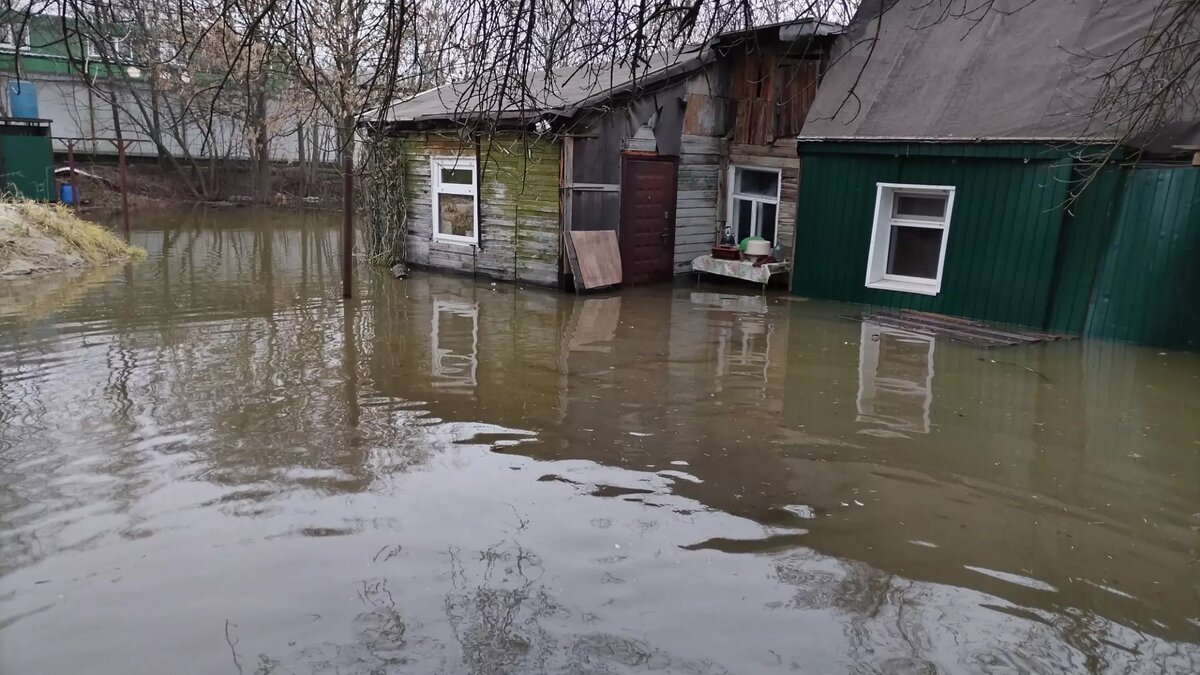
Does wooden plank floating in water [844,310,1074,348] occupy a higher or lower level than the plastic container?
lower

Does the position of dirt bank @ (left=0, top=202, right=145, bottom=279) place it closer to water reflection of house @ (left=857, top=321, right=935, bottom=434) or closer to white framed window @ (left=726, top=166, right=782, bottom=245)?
white framed window @ (left=726, top=166, right=782, bottom=245)

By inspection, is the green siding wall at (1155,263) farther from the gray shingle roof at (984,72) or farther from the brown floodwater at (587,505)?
the gray shingle roof at (984,72)

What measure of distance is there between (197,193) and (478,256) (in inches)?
666

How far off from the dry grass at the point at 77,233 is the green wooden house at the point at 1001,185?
1162 centimetres

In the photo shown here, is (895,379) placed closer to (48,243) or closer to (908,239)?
(908,239)

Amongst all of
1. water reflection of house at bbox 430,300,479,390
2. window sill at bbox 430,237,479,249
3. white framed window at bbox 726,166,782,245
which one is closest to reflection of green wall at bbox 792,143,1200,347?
white framed window at bbox 726,166,782,245

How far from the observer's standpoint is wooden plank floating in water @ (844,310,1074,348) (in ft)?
30.8

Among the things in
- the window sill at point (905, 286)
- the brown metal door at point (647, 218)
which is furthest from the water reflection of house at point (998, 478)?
the brown metal door at point (647, 218)

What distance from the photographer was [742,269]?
13.0 m

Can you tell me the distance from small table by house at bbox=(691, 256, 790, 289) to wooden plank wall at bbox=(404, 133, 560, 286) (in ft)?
8.38

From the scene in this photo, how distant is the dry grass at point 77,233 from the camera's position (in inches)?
536

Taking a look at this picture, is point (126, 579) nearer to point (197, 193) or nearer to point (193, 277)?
point (193, 277)

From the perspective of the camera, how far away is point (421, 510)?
4.81 m

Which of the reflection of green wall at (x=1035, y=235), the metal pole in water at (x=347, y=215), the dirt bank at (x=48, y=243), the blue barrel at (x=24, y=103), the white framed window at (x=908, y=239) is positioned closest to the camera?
the reflection of green wall at (x=1035, y=235)
